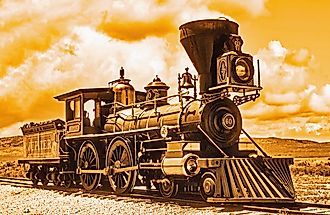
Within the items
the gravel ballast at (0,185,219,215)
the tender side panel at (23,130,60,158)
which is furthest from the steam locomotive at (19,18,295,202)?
the tender side panel at (23,130,60,158)

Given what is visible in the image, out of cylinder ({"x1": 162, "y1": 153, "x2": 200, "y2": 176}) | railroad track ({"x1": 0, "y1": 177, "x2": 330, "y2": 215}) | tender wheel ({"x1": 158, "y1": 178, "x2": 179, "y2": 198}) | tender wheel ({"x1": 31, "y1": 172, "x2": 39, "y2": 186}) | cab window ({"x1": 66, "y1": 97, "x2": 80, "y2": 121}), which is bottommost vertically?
railroad track ({"x1": 0, "y1": 177, "x2": 330, "y2": 215})

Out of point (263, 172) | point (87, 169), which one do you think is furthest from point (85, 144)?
point (263, 172)

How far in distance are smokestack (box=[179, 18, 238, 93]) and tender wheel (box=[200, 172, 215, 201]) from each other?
Result: 231 cm

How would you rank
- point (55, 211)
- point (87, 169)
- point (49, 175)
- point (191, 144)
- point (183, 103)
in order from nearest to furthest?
1. point (55, 211)
2. point (191, 144)
3. point (183, 103)
4. point (87, 169)
5. point (49, 175)

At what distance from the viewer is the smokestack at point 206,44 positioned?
13.4 meters

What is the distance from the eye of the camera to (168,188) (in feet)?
48.0

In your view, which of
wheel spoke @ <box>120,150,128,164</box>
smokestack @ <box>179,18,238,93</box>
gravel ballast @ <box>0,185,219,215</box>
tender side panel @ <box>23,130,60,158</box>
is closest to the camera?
gravel ballast @ <box>0,185,219,215</box>

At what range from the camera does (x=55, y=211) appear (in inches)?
Result: 480

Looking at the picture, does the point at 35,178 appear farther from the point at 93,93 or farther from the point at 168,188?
the point at 168,188

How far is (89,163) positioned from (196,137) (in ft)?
18.6

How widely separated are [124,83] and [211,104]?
228 inches

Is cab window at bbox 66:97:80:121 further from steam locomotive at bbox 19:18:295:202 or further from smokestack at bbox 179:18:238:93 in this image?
smokestack at bbox 179:18:238:93

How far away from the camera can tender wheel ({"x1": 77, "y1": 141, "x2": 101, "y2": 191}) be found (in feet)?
56.6

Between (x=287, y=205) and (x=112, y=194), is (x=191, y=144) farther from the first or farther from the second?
(x=112, y=194)
